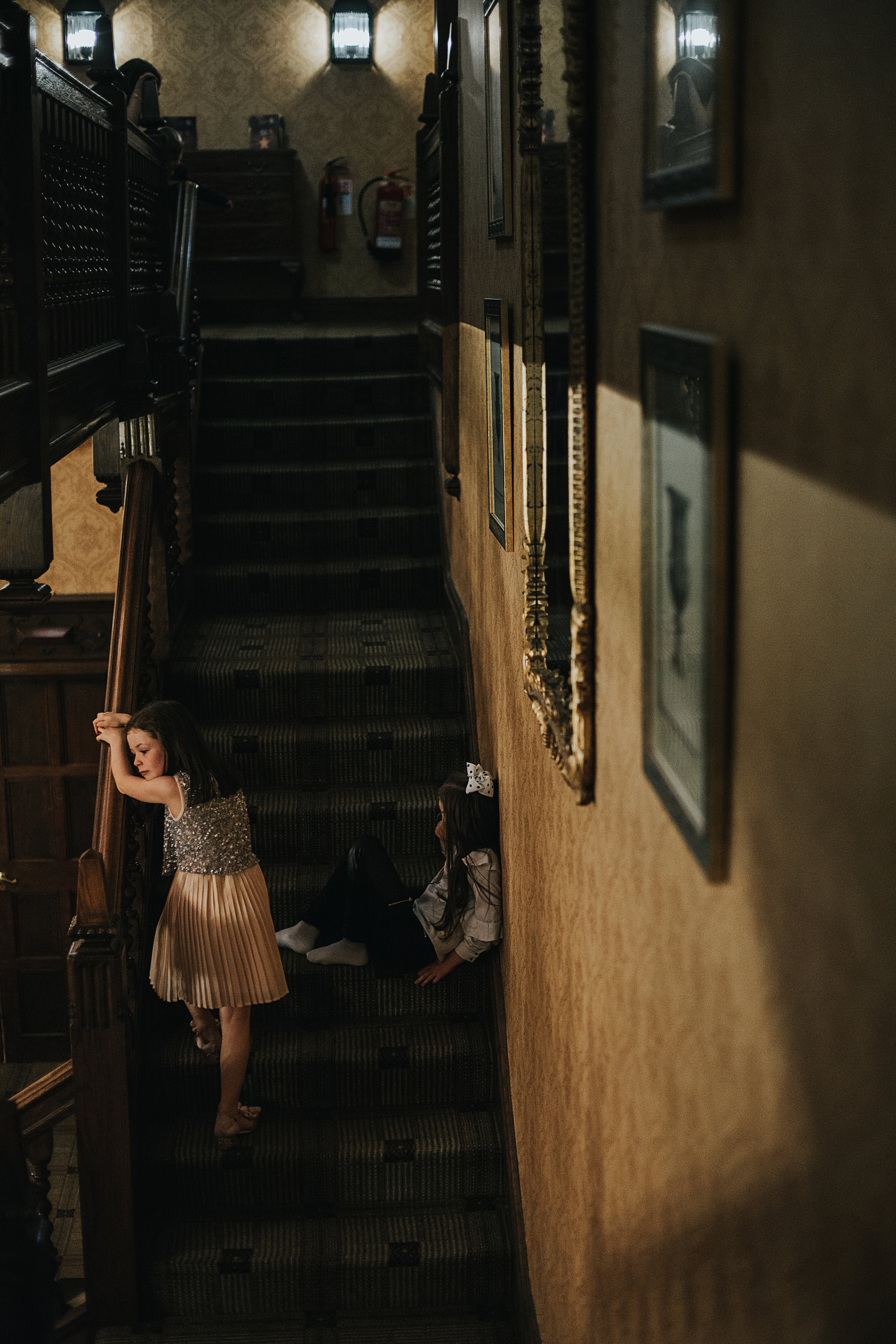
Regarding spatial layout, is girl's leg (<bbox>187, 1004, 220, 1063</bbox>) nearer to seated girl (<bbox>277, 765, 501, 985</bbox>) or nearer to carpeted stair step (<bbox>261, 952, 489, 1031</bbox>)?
carpeted stair step (<bbox>261, 952, 489, 1031</bbox>)

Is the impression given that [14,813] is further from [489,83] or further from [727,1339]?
[727,1339]

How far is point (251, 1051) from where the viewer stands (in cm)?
470

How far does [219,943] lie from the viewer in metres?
4.14

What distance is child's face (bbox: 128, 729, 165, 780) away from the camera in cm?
400

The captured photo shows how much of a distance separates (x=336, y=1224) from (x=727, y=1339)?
10.8 feet

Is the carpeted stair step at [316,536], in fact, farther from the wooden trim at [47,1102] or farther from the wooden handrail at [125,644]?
the wooden trim at [47,1102]

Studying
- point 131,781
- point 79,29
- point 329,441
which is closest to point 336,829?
point 131,781

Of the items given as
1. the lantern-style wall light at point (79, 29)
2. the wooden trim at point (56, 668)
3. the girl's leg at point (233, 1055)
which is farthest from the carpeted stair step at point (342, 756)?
the lantern-style wall light at point (79, 29)

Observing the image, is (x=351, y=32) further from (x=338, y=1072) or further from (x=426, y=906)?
(x=338, y=1072)

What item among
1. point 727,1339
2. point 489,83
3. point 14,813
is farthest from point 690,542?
point 14,813

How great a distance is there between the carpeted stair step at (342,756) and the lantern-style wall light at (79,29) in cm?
596

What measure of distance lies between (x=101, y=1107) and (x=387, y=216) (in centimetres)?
690

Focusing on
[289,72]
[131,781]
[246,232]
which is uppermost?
[289,72]

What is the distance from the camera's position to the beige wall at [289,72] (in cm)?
884
